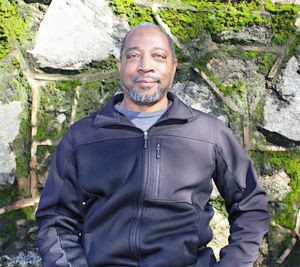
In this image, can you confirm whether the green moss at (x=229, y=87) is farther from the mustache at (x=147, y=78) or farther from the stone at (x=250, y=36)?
the mustache at (x=147, y=78)

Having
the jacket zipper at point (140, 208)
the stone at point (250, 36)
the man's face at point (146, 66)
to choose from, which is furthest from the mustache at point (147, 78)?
the stone at point (250, 36)

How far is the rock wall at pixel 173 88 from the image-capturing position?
8.05 feet

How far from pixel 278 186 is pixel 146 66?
102 centimetres


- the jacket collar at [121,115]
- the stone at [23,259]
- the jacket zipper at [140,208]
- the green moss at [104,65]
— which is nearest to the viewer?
the jacket zipper at [140,208]

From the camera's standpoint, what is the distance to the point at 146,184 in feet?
6.01

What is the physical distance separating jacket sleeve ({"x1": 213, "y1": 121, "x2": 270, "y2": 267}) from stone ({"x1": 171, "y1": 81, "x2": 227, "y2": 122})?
541 millimetres

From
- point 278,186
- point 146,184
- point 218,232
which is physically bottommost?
point 218,232

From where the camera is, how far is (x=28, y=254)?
2441mm

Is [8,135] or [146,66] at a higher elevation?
[146,66]

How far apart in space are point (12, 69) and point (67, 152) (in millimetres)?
759

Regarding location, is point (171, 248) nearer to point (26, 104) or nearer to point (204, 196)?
point (204, 196)

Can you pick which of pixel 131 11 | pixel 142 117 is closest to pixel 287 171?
pixel 142 117

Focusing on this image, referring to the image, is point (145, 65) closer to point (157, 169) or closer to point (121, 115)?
point (121, 115)

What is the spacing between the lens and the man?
1814 mm
